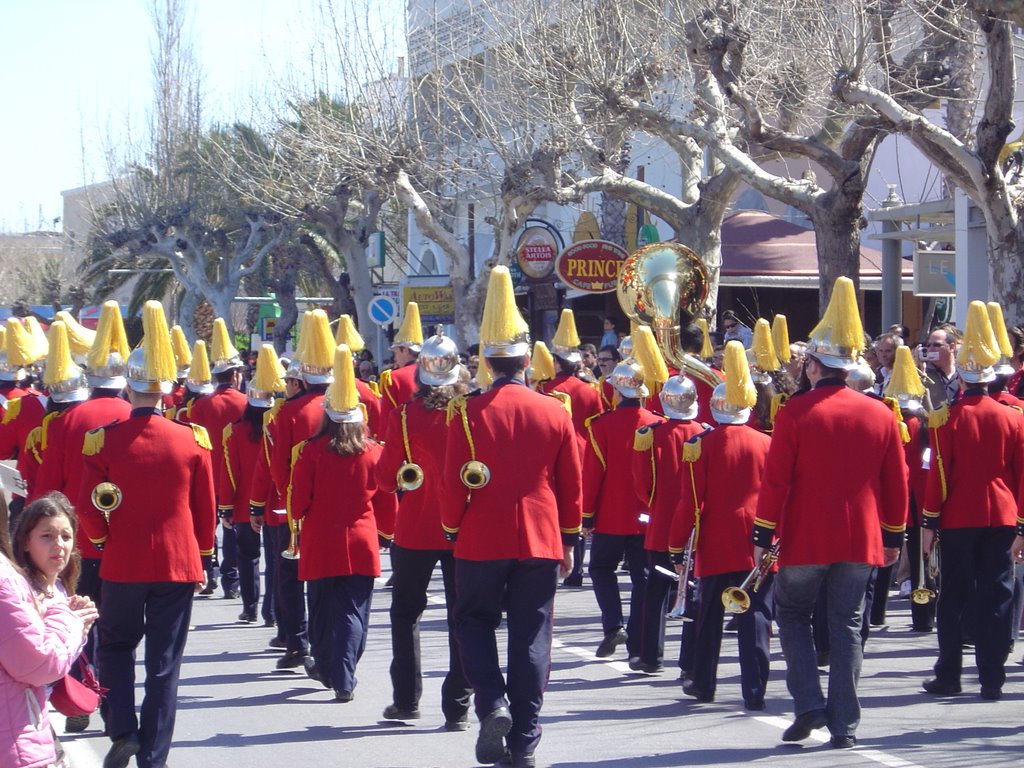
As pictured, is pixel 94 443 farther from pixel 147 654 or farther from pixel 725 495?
pixel 725 495

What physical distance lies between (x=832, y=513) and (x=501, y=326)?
1.75 metres

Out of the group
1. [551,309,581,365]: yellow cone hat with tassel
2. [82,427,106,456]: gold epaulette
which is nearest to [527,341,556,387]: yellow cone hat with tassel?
[551,309,581,365]: yellow cone hat with tassel

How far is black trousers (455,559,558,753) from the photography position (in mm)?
6883

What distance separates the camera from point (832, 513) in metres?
7.09

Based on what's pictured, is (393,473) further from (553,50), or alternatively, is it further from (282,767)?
(553,50)

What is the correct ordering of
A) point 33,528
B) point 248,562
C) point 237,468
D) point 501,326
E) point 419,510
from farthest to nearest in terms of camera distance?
point 248,562
point 237,468
point 419,510
point 501,326
point 33,528

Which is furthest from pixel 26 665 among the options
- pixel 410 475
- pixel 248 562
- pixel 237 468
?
pixel 248 562

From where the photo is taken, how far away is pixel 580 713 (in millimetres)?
8195

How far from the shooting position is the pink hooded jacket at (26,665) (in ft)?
13.7

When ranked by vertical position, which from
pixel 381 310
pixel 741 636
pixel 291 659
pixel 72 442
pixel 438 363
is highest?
pixel 381 310

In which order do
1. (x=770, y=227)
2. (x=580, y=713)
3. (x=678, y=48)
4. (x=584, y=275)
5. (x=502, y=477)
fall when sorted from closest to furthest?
1. (x=502, y=477)
2. (x=580, y=713)
3. (x=678, y=48)
4. (x=584, y=275)
5. (x=770, y=227)

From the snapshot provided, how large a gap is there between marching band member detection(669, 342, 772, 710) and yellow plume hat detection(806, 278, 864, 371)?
88cm

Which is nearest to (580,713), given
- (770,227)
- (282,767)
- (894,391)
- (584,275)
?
(282,767)

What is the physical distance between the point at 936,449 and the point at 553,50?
41.9ft
